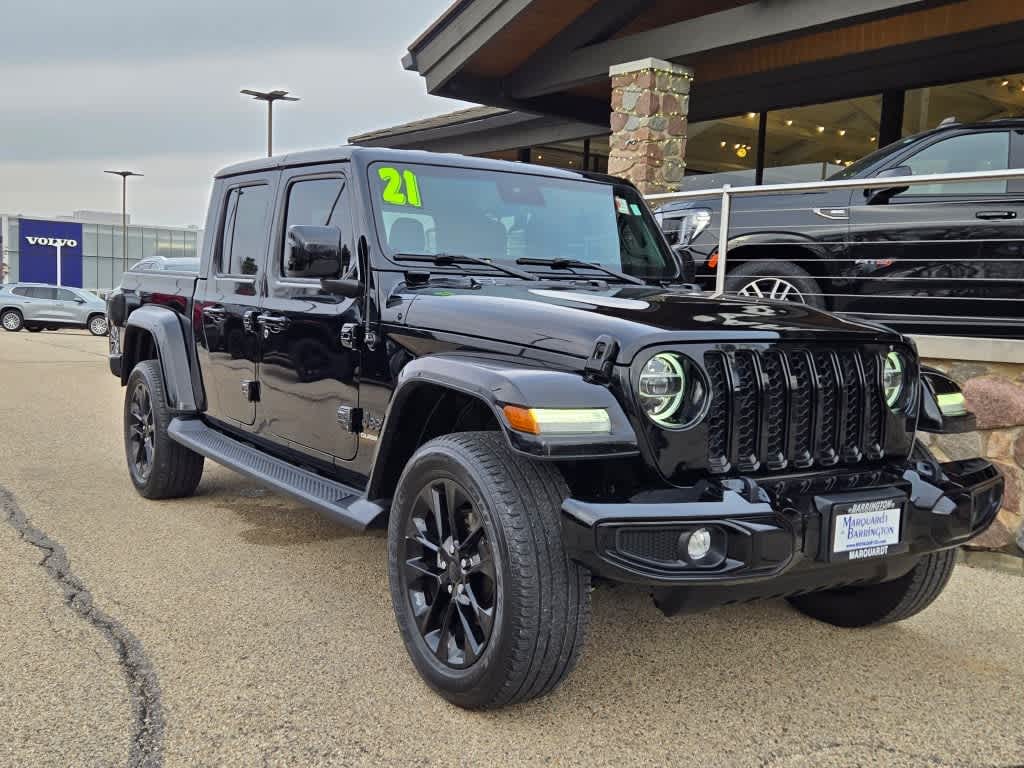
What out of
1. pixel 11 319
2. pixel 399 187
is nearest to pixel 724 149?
pixel 399 187

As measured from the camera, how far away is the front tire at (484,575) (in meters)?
2.80

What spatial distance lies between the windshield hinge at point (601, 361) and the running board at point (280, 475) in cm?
112

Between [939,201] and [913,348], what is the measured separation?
10.8 ft

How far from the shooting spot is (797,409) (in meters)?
3.05

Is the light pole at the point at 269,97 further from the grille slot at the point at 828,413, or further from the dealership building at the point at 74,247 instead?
the dealership building at the point at 74,247

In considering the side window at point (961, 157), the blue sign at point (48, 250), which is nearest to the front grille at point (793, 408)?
the side window at point (961, 157)

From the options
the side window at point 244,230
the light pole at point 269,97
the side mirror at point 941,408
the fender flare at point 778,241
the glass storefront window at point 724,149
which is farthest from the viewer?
the light pole at point 269,97

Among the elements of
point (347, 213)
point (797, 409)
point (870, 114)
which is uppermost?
point (870, 114)

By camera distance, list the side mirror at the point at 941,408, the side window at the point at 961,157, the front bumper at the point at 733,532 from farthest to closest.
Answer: the side window at the point at 961,157, the side mirror at the point at 941,408, the front bumper at the point at 733,532

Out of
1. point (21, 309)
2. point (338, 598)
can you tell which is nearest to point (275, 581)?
point (338, 598)

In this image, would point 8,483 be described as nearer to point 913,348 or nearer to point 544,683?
point 544,683

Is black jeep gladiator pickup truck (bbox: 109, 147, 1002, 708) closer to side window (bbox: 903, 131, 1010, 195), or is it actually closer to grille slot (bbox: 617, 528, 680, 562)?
grille slot (bbox: 617, 528, 680, 562)

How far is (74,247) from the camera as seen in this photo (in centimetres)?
6912

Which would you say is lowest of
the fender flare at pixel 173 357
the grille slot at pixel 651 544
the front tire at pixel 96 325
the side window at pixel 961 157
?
the front tire at pixel 96 325
